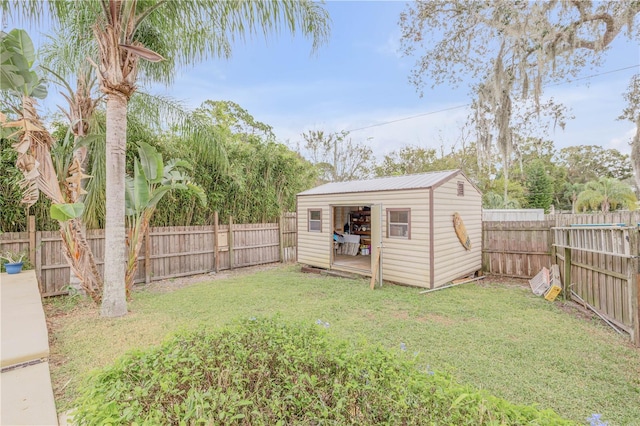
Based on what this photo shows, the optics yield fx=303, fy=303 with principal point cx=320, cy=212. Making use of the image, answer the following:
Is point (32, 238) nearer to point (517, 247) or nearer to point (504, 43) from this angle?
point (517, 247)

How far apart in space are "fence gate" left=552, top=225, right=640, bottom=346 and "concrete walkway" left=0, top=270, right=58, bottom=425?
20.2 ft

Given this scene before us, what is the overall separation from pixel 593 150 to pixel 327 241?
37428 mm

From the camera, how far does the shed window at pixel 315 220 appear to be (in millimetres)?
8766

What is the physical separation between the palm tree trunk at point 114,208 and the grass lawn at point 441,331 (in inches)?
15.4

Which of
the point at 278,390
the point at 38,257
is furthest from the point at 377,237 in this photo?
the point at 38,257

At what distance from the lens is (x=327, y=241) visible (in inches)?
336

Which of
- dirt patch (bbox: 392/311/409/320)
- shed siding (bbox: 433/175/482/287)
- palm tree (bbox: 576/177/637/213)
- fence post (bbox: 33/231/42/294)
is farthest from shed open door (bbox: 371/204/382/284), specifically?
palm tree (bbox: 576/177/637/213)

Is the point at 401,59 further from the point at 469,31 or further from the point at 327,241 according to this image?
the point at 327,241

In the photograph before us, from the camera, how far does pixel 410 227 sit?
6871 millimetres

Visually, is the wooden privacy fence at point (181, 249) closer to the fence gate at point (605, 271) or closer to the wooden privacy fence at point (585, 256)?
the wooden privacy fence at point (585, 256)

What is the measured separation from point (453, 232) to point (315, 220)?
3738mm

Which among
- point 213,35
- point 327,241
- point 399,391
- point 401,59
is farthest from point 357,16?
point 399,391

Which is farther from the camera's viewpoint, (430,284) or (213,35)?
(430,284)

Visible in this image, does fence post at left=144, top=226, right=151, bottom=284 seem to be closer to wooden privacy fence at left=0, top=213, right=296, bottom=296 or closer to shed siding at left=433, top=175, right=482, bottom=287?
wooden privacy fence at left=0, top=213, right=296, bottom=296
